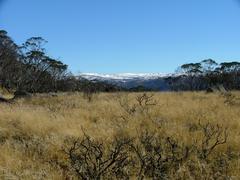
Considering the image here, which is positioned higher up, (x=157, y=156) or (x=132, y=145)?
(x=132, y=145)

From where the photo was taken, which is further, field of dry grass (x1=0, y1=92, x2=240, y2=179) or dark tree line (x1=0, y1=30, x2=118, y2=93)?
dark tree line (x1=0, y1=30, x2=118, y2=93)

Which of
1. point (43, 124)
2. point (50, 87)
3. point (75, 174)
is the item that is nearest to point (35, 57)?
point (50, 87)

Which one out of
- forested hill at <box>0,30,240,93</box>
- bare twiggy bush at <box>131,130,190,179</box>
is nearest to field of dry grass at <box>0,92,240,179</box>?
bare twiggy bush at <box>131,130,190,179</box>

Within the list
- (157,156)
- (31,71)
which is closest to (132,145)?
(157,156)

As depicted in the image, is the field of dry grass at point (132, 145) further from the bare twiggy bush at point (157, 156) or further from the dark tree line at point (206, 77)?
the dark tree line at point (206, 77)

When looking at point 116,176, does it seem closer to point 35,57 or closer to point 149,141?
point 149,141

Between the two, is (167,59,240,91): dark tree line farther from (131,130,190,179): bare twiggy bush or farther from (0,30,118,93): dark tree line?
(131,130,190,179): bare twiggy bush

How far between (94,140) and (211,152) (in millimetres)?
2026

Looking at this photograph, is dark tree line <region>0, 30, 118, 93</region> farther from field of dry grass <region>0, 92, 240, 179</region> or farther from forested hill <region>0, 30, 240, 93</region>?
field of dry grass <region>0, 92, 240, 179</region>

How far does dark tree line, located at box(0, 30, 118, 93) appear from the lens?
42.9 m

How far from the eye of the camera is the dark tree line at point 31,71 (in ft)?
141

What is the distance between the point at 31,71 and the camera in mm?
49438

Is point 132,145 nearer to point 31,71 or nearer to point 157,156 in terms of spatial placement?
point 157,156

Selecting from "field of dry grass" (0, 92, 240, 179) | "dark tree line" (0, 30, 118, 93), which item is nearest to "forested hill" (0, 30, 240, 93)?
"dark tree line" (0, 30, 118, 93)
